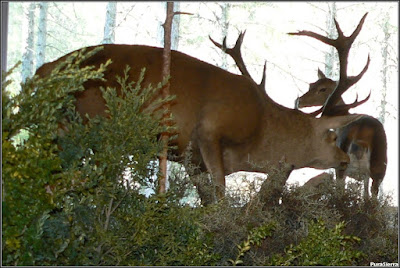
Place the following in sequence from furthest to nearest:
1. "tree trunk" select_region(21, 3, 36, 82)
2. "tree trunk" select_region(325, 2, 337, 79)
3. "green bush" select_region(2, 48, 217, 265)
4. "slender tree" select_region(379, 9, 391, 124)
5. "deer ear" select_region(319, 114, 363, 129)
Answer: "tree trunk" select_region(325, 2, 337, 79) < "slender tree" select_region(379, 9, 391, 124) < "tree trunk" select_region(21, 3, 36, 82) < "deer ear" select_region(319, 114, 363, 129) < "green bush" select_region(2, 48, 217, 265)

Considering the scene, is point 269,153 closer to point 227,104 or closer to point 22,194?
point 227,104

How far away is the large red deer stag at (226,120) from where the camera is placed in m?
4.18

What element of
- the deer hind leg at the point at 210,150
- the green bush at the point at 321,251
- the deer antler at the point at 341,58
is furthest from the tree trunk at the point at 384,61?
the green bush at the point at 321,251

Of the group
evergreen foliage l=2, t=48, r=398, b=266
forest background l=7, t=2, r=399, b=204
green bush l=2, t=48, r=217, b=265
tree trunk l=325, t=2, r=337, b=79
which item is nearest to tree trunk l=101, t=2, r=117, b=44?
forest background l=7, t=2, r=399, b=204

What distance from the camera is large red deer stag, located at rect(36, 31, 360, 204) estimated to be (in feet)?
13.7

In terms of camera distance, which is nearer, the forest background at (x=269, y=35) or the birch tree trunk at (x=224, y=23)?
the birch tree trunk at (x=224, y=23)

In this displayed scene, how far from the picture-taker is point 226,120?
4316 millimetres

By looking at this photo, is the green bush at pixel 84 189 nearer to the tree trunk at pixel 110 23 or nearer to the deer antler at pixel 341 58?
the deer antler at pixel 341 58

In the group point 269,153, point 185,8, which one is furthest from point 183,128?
point 185,8

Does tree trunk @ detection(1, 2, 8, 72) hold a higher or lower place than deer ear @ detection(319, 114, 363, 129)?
lower

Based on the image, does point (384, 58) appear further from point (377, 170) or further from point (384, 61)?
point (377, 170)

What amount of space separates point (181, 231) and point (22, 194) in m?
0.74

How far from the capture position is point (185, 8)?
10.6m

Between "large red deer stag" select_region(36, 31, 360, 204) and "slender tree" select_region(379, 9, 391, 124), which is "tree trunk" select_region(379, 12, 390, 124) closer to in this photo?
"slender tree" select_region(379, 9, 391, 124)
